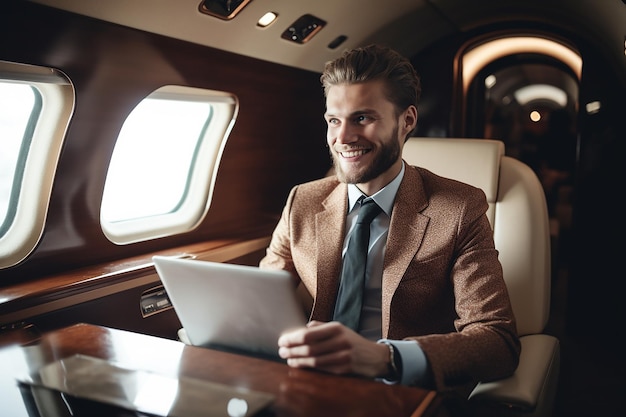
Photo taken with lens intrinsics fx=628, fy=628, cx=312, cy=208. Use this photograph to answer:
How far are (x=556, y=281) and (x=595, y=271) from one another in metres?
1.80

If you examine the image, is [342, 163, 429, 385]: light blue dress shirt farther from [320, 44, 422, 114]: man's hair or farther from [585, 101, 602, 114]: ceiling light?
[585, 101, 602, 114]: ceiling light

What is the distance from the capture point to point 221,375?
142cm

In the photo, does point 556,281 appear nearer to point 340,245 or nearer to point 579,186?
point 579,186

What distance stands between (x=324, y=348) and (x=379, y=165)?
77 centimetres

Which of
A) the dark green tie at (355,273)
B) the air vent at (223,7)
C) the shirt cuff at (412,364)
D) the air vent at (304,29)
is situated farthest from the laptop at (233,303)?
the air vent at (304,29)

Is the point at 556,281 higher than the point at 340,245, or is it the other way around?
the point at 340,245

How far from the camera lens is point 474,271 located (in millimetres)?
1809

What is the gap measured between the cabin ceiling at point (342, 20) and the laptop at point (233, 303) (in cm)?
108

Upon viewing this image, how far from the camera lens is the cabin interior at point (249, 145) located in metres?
2.17

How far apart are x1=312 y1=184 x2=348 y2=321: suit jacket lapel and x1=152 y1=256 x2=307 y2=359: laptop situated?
18.2 inches

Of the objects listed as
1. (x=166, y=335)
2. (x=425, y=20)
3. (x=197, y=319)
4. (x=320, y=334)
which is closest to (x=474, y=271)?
(x=320, y=334)

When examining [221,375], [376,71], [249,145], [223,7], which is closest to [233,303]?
[221,375]

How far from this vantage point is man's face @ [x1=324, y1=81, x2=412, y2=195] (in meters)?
2.00

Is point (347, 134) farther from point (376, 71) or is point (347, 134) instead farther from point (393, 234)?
point (393, 234)
